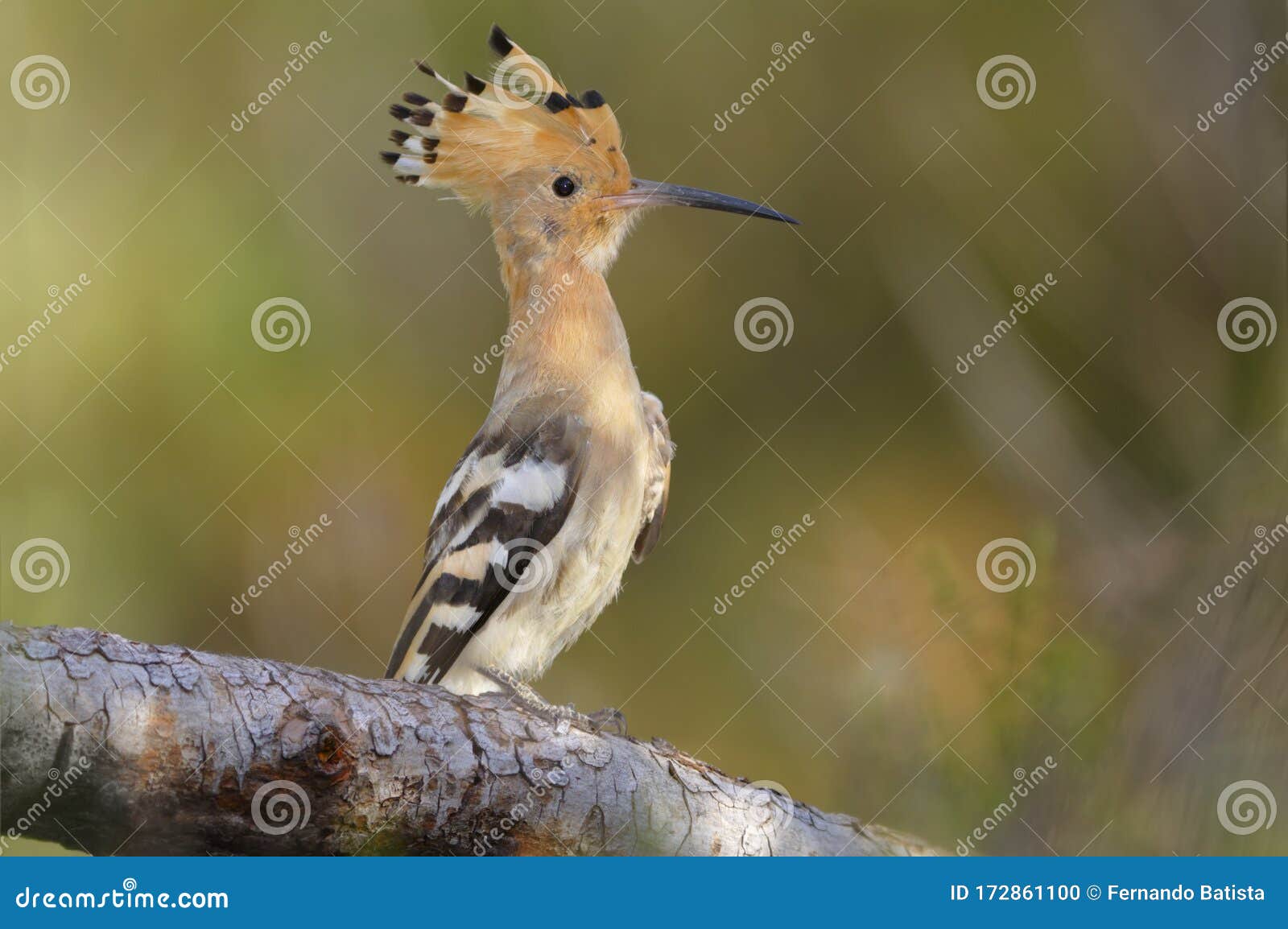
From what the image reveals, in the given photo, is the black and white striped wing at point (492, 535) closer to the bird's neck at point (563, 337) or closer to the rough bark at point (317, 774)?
the bird's neck at point (563, 337)

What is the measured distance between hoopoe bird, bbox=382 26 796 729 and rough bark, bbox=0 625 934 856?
0.23 m

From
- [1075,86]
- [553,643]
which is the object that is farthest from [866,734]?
[1075,86]

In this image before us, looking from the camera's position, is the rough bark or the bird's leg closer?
the rough bark

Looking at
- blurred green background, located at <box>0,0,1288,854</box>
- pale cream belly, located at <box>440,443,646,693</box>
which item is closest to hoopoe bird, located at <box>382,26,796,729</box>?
pale cream belly, located at <box>440,443,646,693</box>

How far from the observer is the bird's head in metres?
2.58

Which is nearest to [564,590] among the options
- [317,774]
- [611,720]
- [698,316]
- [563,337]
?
[611,720]

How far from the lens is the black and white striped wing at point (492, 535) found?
2.21 m

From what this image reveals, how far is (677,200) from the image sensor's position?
2672mm

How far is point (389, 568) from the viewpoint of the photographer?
3.35 metres

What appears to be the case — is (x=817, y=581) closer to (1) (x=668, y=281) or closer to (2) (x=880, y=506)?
(2) (x=880, y=506)

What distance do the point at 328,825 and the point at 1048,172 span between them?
7.85 feet

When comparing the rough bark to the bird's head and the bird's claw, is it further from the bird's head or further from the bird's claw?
the bird's head

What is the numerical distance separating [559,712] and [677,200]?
120cm

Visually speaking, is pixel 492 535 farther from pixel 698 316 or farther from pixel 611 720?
pixel 698 316
